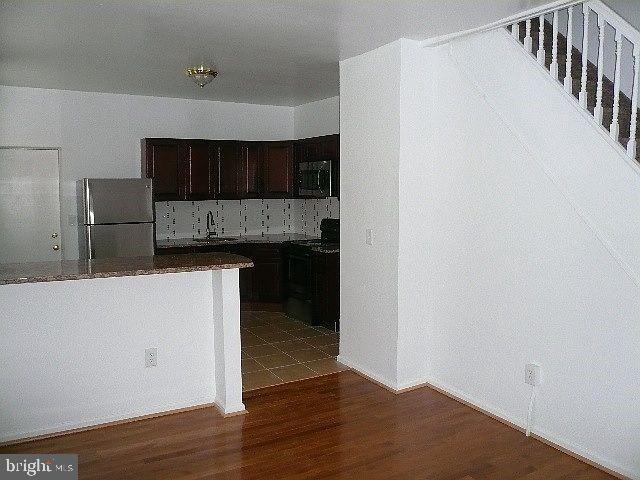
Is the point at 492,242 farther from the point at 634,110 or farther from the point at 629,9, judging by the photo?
the point at 629,9

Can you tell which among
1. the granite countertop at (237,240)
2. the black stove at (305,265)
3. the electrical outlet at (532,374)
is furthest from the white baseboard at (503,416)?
the granite countertop at (237,240)

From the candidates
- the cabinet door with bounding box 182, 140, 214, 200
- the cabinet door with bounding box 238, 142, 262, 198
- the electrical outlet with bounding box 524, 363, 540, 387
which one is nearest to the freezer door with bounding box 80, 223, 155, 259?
the cabinet door with bounding box 182, 140, 214, 200

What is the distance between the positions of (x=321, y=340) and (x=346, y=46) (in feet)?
9.32

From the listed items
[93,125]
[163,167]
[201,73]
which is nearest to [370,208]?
[201,73]

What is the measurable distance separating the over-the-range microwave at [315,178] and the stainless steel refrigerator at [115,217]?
1778 millimetres

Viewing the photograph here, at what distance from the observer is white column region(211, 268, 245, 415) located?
3742 millimetres

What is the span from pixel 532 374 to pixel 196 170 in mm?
4525

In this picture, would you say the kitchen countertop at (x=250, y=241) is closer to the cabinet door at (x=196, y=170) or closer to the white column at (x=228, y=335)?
the cabinet door at (x=196, y=170)

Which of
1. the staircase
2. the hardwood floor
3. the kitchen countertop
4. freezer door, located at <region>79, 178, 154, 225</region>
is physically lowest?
the hardwood floor

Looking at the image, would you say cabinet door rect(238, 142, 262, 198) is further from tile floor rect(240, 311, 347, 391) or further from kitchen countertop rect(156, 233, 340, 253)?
tile floor rect(240, 311, 347, 391)

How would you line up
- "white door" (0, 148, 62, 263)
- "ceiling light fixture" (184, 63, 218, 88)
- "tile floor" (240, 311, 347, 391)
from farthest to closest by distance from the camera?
"white door" (0, 148, 62, 263) → "tile floor" (240, 311, 347, 391) → "ceiling light fixture" (184, 63, 218, 88)

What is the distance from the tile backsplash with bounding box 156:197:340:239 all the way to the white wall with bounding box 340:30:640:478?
2.56 metres

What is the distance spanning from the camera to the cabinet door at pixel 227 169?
6.81m

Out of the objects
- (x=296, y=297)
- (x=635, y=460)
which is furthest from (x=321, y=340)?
(x=635, y=460)
